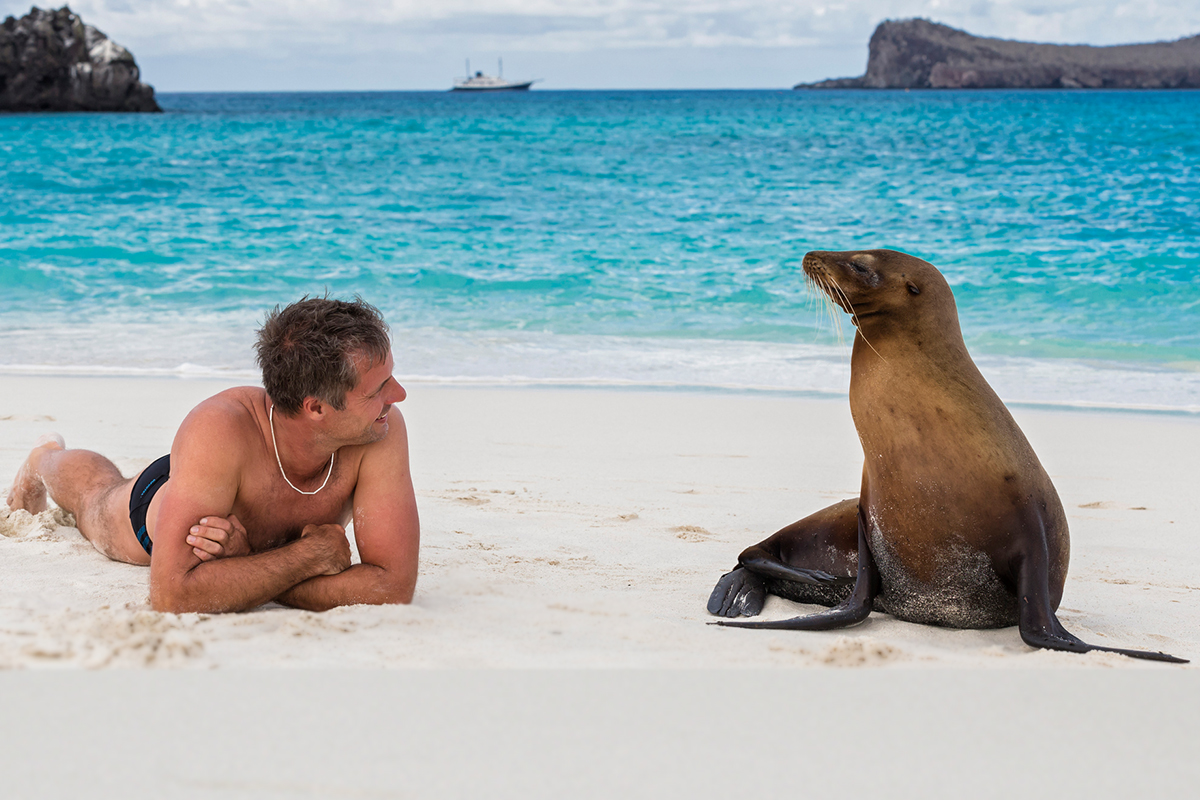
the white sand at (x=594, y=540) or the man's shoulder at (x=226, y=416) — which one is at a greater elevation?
the man's shoulder at (x=226, y=416)

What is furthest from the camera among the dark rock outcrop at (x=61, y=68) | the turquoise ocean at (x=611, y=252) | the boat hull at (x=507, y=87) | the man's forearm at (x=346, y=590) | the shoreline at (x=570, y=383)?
the boat hull at (x=507, y=87)

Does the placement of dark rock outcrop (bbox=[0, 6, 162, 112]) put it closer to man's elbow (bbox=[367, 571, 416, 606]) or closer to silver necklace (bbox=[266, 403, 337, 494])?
silver necklace (bbox=[266, 403, 337, 494])

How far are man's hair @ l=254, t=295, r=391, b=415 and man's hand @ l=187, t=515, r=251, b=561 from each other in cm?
35

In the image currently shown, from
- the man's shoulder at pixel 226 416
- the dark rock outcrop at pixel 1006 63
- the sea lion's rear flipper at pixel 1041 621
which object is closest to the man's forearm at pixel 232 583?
the man's shoulder at pixel 226 416

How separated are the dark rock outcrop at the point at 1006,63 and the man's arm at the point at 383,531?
129 meters

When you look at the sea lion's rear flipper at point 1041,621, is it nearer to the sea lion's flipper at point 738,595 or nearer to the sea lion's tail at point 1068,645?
the sea lion's tail at point 1068,645

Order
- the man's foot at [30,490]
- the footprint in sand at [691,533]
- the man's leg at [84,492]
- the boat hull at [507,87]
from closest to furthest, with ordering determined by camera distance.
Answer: the man's leg at [84,492] → the man's foot at [30,490] → the footprint in sand at [691,533] → the boat hull at [507,87]

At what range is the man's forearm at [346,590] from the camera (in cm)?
313

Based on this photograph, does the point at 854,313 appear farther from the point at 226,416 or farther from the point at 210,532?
the point at 210,532

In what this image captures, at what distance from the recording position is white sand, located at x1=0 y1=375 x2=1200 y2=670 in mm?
2756

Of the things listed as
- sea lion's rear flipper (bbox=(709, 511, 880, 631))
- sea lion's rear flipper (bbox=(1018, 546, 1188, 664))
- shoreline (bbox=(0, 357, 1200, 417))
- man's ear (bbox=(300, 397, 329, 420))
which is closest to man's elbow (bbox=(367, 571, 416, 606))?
man's ear (bbox=(300, 397, 329, 420))

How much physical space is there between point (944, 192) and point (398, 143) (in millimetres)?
19233

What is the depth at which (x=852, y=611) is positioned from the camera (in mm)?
3174

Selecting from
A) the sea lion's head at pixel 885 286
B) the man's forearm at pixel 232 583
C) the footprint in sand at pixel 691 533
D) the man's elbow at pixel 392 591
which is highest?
the sea lion's head at pixel 885 286
